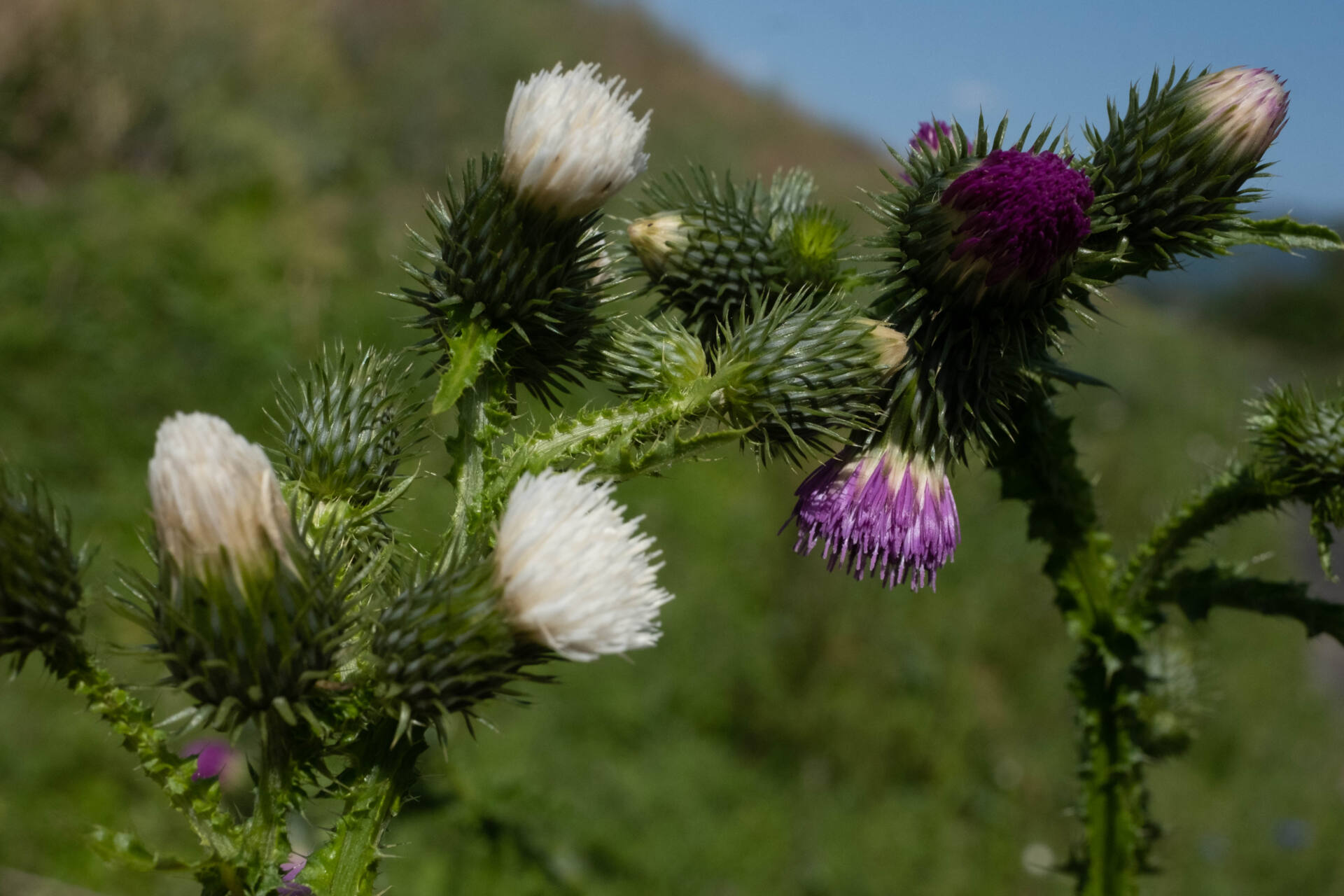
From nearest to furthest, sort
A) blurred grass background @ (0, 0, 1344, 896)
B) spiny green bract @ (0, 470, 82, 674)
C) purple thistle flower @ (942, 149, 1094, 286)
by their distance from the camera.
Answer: spiny green bract @ (0, 470, 82, 674)
purple thistle flower @ (942, 149, 1094, 286)
blurred grass background @ (0, 0, 1344, 896)

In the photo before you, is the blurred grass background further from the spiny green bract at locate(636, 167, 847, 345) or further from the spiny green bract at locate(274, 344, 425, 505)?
the spiny green bract at locate(636, 167, 847, 345)

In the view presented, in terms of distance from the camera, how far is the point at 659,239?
7.39 feet

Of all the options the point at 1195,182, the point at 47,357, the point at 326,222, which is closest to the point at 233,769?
the point at 1195,182

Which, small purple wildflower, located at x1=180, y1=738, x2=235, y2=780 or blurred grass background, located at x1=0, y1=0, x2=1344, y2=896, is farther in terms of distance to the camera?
blurred grass background, located at x1=0, y1=0, x2=1344, y2=896

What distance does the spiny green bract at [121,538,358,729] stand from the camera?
1.34m

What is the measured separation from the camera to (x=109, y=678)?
4.40 feet

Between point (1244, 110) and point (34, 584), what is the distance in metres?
2.37

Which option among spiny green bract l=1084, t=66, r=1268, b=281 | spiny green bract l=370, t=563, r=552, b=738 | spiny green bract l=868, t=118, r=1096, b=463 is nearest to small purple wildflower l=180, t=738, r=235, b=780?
spiny green bract l=370, t=563, r=552, b=738

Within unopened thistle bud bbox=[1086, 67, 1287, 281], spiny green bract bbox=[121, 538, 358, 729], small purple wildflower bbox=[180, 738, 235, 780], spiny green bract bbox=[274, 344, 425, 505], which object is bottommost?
small purple wildflower bbox=[180, 738, 235, 780]

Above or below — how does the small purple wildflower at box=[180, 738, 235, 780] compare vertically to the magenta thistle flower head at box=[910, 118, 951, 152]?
below

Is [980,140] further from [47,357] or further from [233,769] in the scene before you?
[47,357]

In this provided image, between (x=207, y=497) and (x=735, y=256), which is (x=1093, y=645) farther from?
(x=207, y=497)

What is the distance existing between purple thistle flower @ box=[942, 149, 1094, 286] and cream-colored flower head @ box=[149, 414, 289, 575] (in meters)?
1.31

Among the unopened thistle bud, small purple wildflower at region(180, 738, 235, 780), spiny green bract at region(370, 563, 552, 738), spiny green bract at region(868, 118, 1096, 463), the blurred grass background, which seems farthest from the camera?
the blurred grass background
